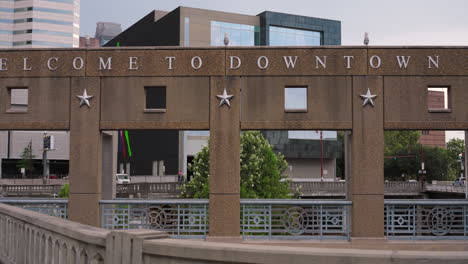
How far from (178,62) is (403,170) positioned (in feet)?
306

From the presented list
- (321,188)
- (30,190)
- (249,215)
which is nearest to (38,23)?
(30,190)

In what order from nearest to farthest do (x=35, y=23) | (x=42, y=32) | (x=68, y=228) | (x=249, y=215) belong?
(x=68, y=228)
(x=249, y=215)
(x=35, y=23)
(x=42, y=32)

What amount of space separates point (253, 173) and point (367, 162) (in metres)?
22.6

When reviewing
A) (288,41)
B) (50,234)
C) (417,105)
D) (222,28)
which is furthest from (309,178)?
(50,234)

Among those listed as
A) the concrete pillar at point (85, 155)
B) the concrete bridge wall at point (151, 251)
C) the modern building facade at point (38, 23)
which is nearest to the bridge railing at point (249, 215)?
the concrete pillar at point (85, 155)

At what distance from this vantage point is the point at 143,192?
52.3 m

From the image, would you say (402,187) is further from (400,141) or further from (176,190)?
(400,141)

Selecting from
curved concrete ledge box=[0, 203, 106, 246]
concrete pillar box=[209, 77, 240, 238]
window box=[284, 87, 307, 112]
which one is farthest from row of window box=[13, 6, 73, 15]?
curved concrete ledge box=[0, 203, 106, 246]

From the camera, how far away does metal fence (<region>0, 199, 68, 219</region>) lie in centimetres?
1664

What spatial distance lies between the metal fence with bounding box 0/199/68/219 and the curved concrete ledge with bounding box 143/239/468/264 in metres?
12.3

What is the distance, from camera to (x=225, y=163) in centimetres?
1620

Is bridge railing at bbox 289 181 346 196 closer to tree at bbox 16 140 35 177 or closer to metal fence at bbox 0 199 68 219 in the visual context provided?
metal fence at bbox 0 199 68 219

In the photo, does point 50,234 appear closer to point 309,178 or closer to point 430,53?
point 430,53

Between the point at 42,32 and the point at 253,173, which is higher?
the point at 42,32
